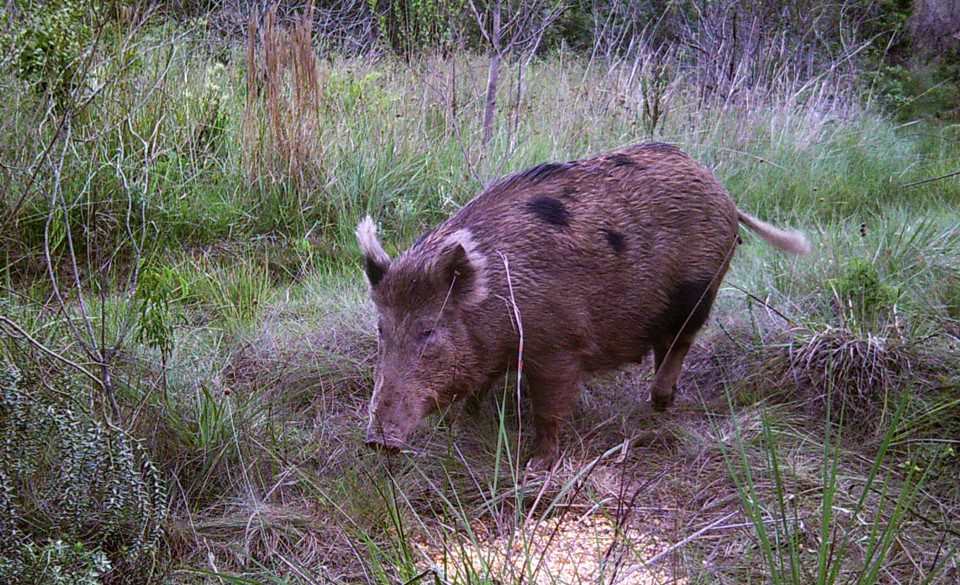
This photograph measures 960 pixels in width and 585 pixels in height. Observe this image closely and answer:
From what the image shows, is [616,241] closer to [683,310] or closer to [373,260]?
[683,310]

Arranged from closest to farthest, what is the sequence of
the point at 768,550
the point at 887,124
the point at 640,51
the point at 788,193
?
1. the point at 768,550
2. the point at 788,193
3. the point at 640,51
4. the point at 887,124

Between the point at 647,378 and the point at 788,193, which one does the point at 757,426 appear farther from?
the point at 788,193

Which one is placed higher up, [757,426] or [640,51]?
[640,51]

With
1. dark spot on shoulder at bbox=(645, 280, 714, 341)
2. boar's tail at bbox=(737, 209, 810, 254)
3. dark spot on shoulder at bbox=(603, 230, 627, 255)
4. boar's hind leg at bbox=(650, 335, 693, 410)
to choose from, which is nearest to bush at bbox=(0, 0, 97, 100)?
dark spot on shoulder at bbox=(603, 230, 627, 255)

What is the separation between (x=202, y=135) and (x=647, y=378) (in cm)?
353

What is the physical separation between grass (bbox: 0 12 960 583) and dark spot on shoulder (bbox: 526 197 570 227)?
0.91 m

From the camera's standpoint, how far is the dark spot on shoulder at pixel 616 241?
3.42 metres

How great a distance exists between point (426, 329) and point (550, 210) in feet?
2.34

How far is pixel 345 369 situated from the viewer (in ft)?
12.7

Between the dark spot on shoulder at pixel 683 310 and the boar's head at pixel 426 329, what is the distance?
35.8 inches

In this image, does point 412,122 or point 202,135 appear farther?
point 412,122

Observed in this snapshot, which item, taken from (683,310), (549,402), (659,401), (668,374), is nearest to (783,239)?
(683,310)

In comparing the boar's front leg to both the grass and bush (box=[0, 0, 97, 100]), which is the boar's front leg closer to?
the grass

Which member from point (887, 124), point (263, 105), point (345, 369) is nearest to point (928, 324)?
point (345, 369)
